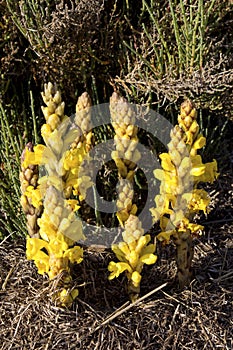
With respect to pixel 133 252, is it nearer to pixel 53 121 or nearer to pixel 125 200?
pixel 125 200

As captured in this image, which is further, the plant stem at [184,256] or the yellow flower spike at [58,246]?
the plant stem at [184,256]

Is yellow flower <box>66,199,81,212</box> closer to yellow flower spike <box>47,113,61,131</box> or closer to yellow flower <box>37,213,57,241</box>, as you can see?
yellow flower <box>37,213,57,241</box>

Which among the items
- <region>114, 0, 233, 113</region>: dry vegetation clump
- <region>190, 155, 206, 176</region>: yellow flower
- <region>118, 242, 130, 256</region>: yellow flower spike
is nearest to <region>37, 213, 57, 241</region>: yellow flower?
<region>118, 242, 130, 256</region>: yellow flower spike

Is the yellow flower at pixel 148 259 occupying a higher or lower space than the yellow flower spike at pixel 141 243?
lower

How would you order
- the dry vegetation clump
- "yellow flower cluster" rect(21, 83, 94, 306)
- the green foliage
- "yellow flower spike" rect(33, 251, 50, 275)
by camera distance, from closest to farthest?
"yellow flower cluster" rect(21, 83, 94, 306) < "yellow flower spike" rect(33, 251, 50, 275) < the dry vegetation clump < the green foliage

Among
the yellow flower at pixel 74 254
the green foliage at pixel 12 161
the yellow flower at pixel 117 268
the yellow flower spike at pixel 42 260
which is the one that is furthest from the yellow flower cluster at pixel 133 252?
the green foliage at pixel 12 161

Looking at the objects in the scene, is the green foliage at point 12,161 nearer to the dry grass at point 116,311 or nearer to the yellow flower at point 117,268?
the dry grass at point 116,311

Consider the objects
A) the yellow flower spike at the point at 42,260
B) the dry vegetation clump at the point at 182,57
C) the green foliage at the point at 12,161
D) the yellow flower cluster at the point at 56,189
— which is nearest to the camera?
the yellow flower cluster at the point at 56,189
